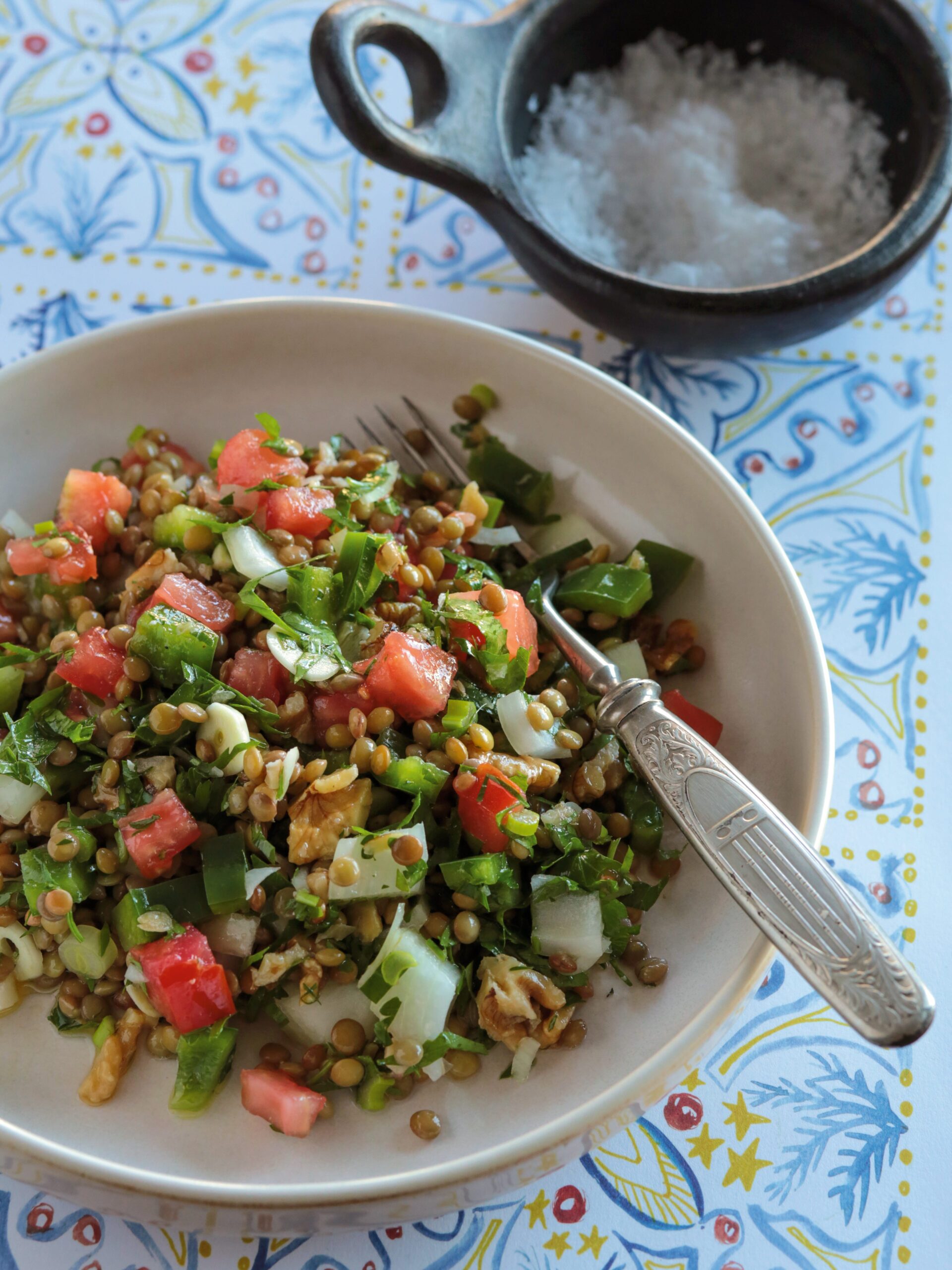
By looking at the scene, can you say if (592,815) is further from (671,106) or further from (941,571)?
(671,106)

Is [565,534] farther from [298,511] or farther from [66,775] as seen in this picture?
[66,775]

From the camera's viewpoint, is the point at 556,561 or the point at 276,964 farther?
the point at 556,561

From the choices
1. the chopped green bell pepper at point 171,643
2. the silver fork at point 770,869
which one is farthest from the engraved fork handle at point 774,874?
the chopped green bell pepper at point 171,643

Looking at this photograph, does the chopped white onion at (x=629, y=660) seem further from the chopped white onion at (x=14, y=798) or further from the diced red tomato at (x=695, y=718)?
the chopped white onion at (x=14, y=798)

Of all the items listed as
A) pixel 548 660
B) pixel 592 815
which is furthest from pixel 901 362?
A: pixel 592 815

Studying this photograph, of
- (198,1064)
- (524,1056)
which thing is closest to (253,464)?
(198,1064)

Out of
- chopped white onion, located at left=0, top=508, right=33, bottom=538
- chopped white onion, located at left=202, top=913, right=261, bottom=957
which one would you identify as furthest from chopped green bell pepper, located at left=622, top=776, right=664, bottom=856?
chopped white onion, located at left=0, top=508, right=33, bottom=538

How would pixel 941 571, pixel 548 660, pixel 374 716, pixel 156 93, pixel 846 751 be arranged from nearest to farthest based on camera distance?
pixel 374 716 < pixel 548 660 < pixel 846 751 < pixel 941 571 < pixel 156 93

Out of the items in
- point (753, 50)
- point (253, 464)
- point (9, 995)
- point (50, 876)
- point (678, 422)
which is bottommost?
point (9, 995)
